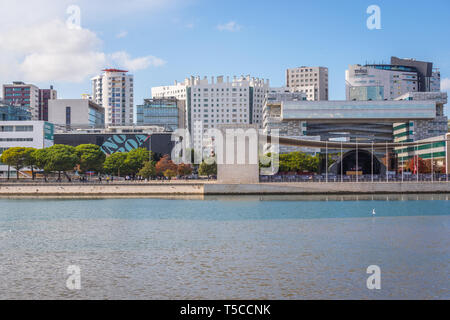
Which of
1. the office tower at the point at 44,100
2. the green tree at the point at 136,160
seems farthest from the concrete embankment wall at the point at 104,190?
the office tower at the point at 44,100

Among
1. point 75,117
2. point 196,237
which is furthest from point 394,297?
point 75,117

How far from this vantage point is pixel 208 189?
79.6 m

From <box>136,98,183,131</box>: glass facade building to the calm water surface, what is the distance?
127 metres

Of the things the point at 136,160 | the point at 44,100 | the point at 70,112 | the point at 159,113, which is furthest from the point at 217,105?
the point at 136,160

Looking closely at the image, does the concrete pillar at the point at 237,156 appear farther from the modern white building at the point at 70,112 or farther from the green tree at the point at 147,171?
the modern white building at the point at 70,112

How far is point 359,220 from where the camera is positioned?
44.5 metres

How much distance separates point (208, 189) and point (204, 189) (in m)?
0.67

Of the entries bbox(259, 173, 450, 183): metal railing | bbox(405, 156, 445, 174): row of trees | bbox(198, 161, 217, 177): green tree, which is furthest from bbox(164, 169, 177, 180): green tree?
bbox(405, 156, 445, 174): row of trees

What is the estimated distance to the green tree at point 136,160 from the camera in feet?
341

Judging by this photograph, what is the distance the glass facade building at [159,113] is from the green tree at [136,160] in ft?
211

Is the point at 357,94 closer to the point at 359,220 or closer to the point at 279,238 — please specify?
the point at 359,220

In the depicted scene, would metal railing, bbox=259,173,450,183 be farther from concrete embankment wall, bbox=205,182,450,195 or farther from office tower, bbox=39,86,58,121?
office tower, bbox=39,86,58,121
